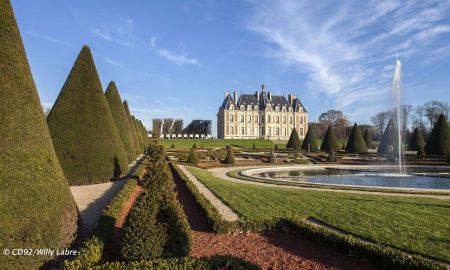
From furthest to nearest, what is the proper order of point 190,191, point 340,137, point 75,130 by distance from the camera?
point 340,137, point 75,130, point 190,191

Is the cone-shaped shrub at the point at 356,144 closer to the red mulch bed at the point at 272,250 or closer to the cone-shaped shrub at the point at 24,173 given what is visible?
the red mulch bed at the point at 272,250

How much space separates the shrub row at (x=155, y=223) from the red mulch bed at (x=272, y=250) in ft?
1.93

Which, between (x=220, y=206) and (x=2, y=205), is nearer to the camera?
(x=2, y=205)

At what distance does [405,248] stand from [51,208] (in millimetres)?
5369

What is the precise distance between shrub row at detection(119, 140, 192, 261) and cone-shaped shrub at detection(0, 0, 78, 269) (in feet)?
3.56

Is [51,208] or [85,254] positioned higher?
[51,208]

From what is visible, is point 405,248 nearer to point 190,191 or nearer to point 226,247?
point 226,247

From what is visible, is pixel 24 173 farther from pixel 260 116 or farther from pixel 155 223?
pixel 260 116

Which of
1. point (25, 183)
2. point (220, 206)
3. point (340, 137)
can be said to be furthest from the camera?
point (340, 137)

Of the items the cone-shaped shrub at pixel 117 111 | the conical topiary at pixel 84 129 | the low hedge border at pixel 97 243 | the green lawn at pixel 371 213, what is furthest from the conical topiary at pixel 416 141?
the low hedge border at pixel 97 243

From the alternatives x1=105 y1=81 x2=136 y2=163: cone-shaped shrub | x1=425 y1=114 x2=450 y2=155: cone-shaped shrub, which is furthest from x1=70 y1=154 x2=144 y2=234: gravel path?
x1=425 y1=114 x2=450 y2=155: cone-shaped shrub

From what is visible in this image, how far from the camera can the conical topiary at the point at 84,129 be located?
11039 mm

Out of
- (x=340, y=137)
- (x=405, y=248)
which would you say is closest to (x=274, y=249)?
(x=405, y=248)

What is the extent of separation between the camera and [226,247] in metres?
5.46
